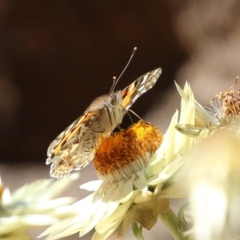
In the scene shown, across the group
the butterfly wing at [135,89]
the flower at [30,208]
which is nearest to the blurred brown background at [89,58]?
the butterfly wing at [135,89]

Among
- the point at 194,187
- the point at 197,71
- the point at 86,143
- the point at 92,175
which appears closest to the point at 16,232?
the point at 194,187

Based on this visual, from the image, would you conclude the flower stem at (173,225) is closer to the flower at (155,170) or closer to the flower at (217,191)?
the flower at (155,170)

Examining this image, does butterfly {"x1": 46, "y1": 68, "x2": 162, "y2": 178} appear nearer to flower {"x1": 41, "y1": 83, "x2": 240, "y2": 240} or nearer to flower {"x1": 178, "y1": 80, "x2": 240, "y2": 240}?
flower {"x1": 41, "y1": 83, "x2": 240, "y2": 240}

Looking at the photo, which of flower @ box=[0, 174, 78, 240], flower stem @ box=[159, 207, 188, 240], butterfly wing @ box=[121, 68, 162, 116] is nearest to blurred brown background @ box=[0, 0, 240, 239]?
butterfly wing @ box=[121, 68, 162, 116]

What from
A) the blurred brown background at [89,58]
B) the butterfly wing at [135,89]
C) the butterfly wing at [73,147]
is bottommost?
the butterfly wing at [73,147]

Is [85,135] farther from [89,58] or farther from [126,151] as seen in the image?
[89,58]

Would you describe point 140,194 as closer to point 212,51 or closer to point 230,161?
point 230,161

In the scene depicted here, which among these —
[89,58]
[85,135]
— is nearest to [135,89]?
[85,135]
